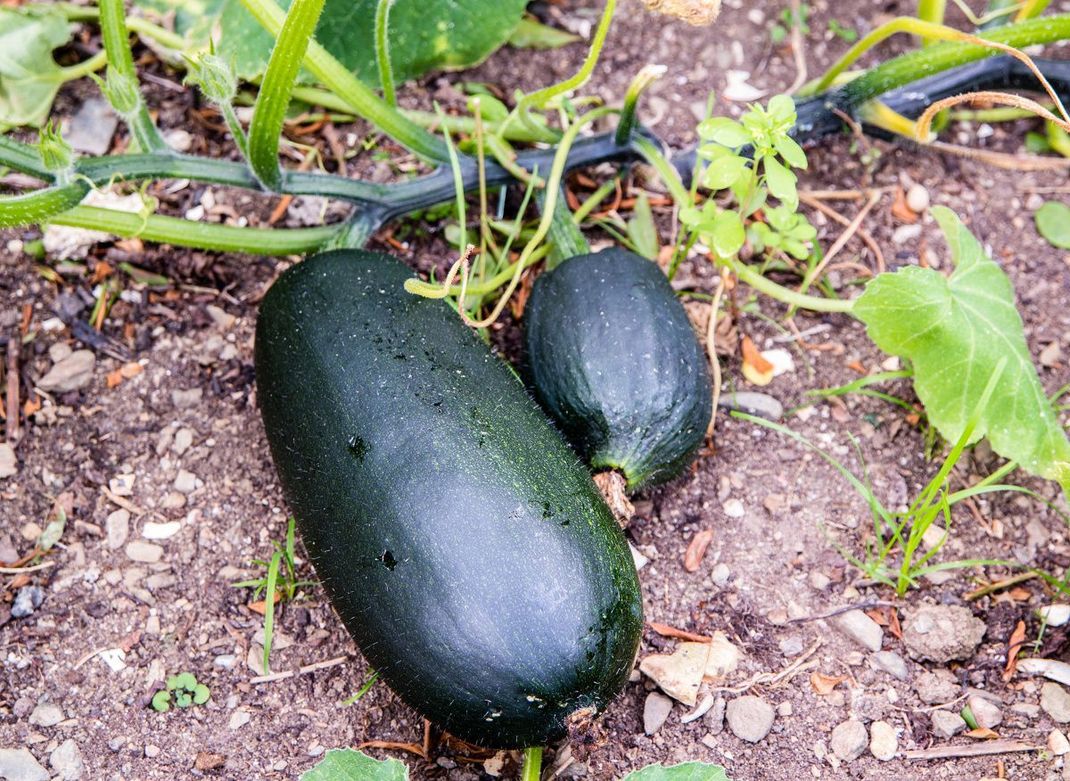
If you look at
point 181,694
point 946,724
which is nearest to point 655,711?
point 946,724

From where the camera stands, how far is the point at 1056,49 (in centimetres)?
297

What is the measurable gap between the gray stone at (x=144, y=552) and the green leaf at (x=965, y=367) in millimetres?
1445

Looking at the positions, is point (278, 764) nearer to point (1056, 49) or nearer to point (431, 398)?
point (431, 398)

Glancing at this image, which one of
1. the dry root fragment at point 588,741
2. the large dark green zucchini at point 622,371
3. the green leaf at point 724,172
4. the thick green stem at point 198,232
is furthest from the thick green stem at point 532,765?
the thick green stem at point 198,232

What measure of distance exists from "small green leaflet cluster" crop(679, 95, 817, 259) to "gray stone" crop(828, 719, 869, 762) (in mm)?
905

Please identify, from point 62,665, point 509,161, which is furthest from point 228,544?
point 509,161

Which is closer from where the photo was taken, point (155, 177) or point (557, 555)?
point (557, 555)

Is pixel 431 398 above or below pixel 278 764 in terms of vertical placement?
above

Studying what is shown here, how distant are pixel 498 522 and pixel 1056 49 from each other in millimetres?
2192

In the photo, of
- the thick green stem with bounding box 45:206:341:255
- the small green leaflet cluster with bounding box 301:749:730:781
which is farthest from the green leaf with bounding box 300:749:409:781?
the thick green stem with bounding box 45:206:341:255

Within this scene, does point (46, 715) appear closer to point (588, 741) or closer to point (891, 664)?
point (588, 741)

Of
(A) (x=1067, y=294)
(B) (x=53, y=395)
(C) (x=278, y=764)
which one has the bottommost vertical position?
(C) (x=278, y=764)

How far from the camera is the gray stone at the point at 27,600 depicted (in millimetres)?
2127

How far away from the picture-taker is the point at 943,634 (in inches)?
81.5
